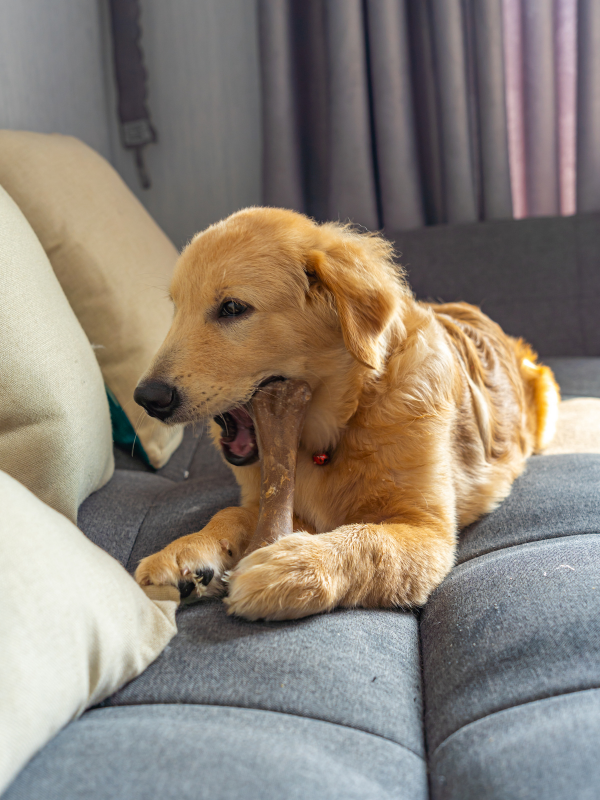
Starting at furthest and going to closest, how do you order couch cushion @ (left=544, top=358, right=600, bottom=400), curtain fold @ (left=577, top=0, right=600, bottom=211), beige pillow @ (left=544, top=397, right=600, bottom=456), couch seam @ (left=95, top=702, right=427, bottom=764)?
curtain fold @ (left=577, top=0, right=600, bottom=211), couch cushion @ (left=544, top=358, right=600, bottom=400), beige pillow @ (left=544, top=397, right=600, bottom=456), couch seam @ (left=95, top=702, right=427, bottom=764)

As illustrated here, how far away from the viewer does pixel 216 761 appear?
0.59m

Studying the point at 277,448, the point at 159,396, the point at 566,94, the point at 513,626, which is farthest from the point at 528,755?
the point at 566,94

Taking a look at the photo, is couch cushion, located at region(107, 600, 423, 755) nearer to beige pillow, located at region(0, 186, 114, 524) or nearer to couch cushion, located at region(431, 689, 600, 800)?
couch cushion, located at region(431, 689, 600, 800)

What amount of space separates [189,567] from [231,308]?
485 mm

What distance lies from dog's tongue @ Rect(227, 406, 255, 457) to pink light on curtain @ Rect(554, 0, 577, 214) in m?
2.35

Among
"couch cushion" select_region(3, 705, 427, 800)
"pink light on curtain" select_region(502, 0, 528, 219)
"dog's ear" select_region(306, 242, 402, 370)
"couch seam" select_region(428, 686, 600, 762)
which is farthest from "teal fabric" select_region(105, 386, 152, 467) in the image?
"pink light on curtain" select_region(502, 0, 528, 219)

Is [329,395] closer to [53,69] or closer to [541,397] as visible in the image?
[541,397]

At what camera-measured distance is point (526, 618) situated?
0.85m

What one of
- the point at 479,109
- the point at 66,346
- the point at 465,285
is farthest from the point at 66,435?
the point at 479,109

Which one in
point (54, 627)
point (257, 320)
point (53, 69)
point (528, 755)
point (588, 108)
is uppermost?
point (53, 69)

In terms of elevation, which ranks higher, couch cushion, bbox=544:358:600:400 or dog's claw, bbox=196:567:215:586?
dog's claw, bbox=196:567:215:586

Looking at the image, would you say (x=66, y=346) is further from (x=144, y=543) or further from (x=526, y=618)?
(x=526, y=618)

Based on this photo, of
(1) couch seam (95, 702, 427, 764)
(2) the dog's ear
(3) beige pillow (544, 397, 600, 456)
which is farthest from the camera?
(3) beige pillow (544, 397, 600, 456)

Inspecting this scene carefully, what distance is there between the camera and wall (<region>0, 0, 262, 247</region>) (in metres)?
3.03
